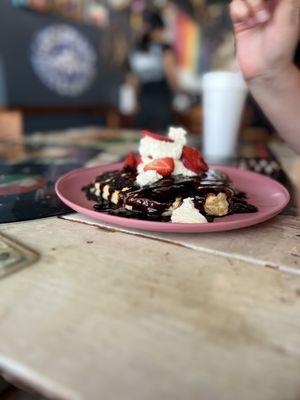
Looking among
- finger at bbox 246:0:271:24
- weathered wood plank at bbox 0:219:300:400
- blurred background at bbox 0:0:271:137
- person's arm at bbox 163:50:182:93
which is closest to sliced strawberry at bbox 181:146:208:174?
weathered wood plank at bbox 0:219:300:400

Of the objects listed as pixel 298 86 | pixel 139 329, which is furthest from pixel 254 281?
pixel 298 86

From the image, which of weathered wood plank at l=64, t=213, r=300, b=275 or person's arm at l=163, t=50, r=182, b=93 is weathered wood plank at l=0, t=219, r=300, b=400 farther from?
person's arm at l=163, t=50, r=182, b=93

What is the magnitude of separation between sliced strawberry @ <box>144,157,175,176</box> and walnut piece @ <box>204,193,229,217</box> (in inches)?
4.0

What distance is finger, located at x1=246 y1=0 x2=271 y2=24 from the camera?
752 mm

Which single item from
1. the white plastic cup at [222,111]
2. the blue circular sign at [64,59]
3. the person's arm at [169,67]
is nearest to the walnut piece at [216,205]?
the white plastic cup at [222,111]

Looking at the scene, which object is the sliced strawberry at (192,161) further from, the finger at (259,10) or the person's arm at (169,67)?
the person's arm at (169,67)

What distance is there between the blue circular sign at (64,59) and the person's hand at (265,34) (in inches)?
126

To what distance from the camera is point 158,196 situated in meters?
0.62

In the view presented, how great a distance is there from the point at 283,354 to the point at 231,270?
0.16 meters

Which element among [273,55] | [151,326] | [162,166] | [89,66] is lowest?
[151,326]

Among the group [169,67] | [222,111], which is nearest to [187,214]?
[222,111]

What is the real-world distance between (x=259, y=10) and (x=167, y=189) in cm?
46

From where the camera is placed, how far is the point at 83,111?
430 cm

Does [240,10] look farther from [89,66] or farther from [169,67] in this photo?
[169,67]
